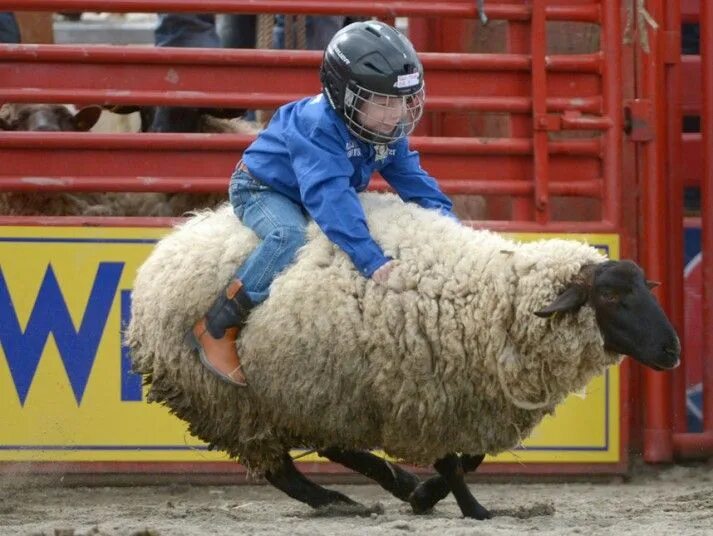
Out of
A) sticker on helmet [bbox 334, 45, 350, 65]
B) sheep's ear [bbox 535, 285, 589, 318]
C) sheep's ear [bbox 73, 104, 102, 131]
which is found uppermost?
sticker on helmet [bbox 334, 45, 350, 65]

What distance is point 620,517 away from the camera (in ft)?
17.1

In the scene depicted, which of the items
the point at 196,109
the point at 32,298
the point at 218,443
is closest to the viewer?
the point at 218,443

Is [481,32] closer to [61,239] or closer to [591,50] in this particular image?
[591,50]

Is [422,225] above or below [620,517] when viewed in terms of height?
above

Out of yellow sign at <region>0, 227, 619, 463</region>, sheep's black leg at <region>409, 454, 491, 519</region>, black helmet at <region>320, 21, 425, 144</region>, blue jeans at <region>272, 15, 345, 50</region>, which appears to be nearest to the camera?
black helmet at <region>320, 21, 425, 144</region>

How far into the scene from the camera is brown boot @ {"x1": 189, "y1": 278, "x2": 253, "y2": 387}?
4.74 metres

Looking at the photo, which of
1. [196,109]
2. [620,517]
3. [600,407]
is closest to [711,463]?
[600,407]

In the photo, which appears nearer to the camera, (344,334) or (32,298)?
(344,334)

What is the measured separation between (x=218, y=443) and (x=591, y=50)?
9.92 feet

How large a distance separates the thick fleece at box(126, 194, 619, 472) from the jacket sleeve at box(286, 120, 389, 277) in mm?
91

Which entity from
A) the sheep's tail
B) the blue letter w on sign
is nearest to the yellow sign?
the blue letter w on sign

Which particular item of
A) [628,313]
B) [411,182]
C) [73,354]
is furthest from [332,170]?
[73,354]

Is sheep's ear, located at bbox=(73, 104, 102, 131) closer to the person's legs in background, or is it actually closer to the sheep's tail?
the person's legs in background

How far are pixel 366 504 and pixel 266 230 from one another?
148 centimetres
